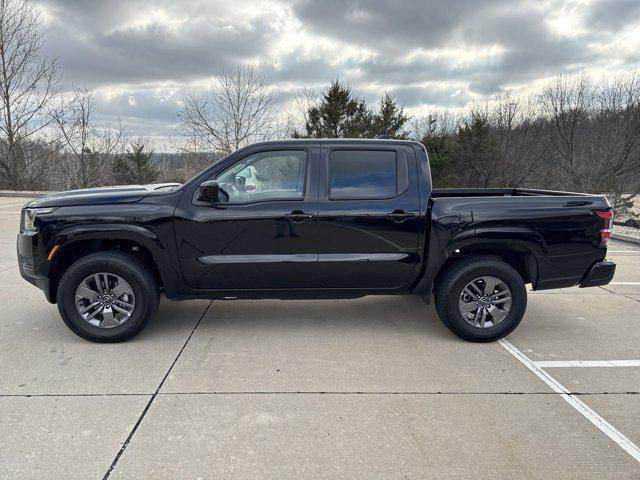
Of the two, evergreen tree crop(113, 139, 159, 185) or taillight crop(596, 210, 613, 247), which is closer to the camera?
taillight crop(596, 210, 613, 247)

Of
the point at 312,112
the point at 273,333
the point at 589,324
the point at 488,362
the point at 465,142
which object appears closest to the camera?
the point at 488,362

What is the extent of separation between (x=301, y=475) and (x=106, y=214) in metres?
2.69

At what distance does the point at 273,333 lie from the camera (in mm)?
4184

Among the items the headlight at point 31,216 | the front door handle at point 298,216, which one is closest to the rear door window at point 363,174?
the front door handle at point 298,216

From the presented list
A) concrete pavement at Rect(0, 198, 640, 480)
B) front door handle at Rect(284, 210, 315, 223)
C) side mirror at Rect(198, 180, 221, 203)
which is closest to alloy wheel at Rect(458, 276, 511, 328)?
concrete pavement at Rect(0, 198, 640, 480)

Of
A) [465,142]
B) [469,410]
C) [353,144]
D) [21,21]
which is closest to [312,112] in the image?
[465,142]

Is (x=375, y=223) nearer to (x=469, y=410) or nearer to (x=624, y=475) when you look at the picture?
(x=469, y=410)

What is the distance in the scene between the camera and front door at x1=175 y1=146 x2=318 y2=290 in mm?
3807

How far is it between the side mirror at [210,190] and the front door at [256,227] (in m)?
0.09

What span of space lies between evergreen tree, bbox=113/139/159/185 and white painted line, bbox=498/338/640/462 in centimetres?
2689

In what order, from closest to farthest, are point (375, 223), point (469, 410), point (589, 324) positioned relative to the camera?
point (469, 410), point (375, 223), point (589, 324)

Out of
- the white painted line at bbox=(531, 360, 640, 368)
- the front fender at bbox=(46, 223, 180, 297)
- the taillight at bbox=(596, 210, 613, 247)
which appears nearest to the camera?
the white painted line at bbox=(531, 360, 640, 368)

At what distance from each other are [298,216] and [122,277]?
64.3 inches

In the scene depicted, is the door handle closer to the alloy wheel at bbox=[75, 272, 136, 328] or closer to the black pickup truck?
the black pickup truck
